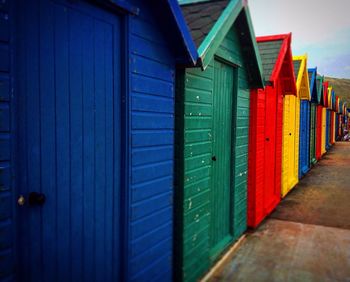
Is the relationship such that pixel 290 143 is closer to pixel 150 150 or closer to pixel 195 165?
pixel 195 165

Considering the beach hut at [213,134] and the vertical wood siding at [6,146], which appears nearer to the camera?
the vertical wood siding at [6,146]

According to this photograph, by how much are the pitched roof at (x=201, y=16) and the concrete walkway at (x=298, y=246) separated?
328 cm

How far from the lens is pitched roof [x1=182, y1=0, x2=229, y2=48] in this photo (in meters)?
4.08

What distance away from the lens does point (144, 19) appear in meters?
3.16

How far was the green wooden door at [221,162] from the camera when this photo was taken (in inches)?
196

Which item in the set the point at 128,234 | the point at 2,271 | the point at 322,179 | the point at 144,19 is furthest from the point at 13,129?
the point at 322,179

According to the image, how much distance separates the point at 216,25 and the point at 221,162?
2.17 metres

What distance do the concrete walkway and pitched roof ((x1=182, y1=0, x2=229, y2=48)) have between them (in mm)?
3278

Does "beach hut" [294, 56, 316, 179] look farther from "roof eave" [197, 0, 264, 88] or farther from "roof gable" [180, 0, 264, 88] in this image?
"roof eave" [197, 0, 264, 88]

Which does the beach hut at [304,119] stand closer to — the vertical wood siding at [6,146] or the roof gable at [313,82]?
the roof gable at [313,82]

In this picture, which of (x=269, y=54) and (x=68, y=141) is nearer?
(x=68, y=141)

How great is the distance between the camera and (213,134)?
15.8ft

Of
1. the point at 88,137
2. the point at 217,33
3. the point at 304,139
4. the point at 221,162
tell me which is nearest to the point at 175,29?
the point at 217,33

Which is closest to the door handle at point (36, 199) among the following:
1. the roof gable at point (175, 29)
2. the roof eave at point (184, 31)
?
the roof gable at point (175, 29)
